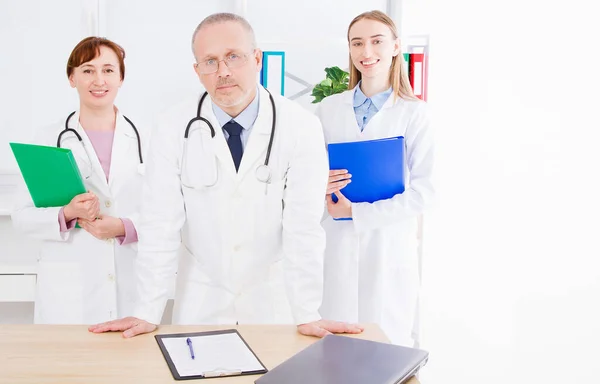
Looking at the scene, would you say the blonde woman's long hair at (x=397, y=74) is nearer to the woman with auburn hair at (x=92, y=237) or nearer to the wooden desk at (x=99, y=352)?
the woman with auburn hair at (x=92, y=237)

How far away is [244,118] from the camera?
1.66m

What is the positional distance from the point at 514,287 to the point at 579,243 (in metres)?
0.40

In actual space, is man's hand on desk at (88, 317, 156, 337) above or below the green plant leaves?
below

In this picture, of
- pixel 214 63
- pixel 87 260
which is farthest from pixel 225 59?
pixel 87 260

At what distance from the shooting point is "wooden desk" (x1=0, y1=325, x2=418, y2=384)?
1083 millimetres

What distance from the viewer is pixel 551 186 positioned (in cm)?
303

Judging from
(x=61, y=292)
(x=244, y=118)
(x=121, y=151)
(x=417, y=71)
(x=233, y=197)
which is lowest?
(x=61, y=292)

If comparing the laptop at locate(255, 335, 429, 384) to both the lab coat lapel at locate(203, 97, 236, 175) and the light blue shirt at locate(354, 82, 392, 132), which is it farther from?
the light blue shirt at locate(354, 82, 392, 132)

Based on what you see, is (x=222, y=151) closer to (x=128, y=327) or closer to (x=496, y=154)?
(x=128, y=327)

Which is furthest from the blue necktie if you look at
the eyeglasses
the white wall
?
the white wall

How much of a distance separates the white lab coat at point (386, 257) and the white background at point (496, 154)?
32.8 inches

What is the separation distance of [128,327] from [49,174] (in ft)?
2.56

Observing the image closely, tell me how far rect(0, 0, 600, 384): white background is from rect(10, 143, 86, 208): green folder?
1.00 m

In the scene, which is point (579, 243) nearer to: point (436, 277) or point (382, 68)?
point (436, 277)
